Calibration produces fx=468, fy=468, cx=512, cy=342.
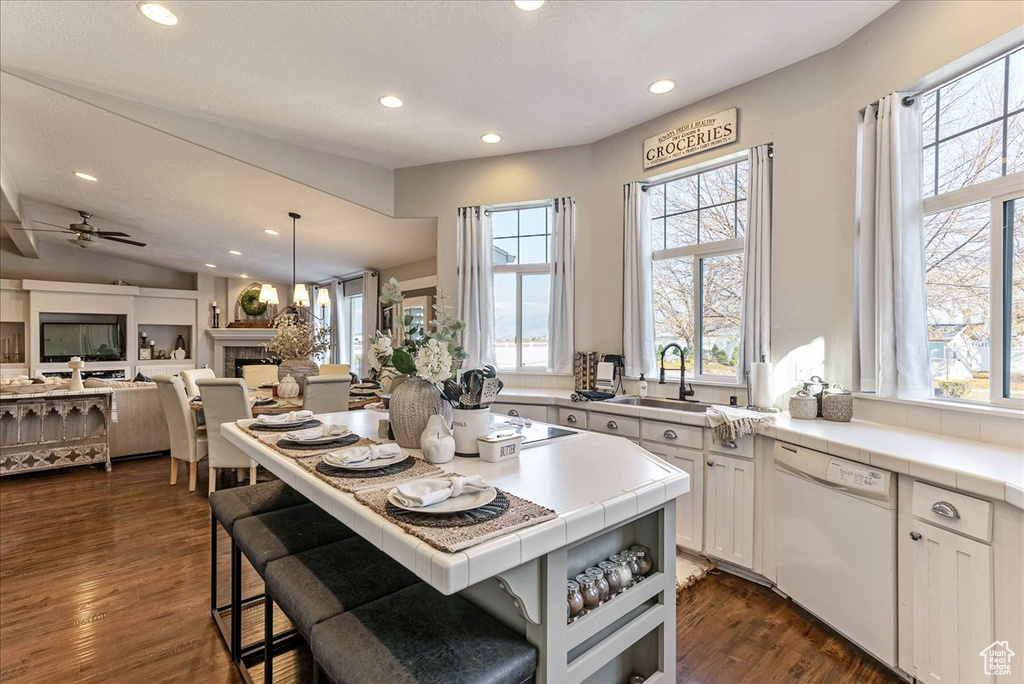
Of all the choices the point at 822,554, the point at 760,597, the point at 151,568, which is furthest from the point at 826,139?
the point at 151,568

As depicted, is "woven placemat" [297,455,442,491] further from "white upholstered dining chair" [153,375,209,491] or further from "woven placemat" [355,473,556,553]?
"white upholstered dining chair" [153,375,209,491]

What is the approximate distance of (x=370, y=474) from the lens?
1.34 metres

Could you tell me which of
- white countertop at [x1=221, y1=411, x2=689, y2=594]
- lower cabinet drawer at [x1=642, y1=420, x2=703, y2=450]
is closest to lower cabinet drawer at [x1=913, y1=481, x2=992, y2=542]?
white countertop at [x1=221, y1=411, x2=689, y2=594]

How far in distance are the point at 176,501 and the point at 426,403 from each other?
3324 millimetres

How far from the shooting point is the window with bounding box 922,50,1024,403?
1928 mm

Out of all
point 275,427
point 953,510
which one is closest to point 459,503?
point 275,427

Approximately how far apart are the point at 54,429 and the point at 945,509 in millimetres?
6495

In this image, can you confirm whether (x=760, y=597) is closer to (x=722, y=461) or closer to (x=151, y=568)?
(x=722, y=461)

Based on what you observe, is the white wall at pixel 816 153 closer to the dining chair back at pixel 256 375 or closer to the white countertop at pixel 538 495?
the white countertop at pixel 538 495

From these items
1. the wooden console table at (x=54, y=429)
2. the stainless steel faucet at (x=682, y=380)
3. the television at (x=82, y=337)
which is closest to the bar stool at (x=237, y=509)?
the stainless steel faucet at (x=682, y=380)

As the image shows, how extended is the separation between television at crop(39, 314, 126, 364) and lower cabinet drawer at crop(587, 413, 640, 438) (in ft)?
31.5

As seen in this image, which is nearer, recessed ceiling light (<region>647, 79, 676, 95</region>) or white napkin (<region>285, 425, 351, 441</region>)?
white napkin (<region>285, 425, 351, 441</region>)

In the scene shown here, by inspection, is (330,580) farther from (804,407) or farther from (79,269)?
(79,269)

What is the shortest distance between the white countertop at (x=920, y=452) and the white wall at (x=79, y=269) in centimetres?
1082
